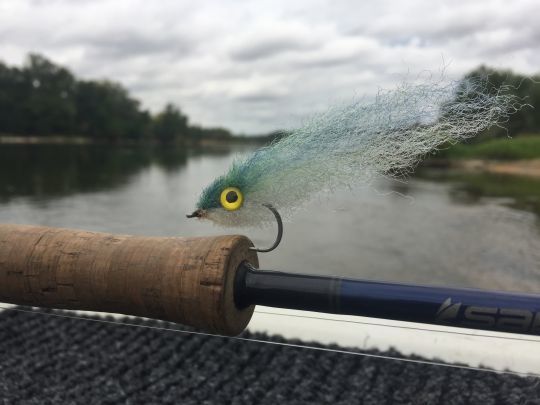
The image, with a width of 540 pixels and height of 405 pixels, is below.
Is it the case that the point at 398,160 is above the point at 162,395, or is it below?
above

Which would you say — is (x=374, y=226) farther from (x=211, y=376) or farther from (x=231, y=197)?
(x=231, y=197)

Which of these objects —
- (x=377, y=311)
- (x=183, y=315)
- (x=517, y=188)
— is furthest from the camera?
(x=517, y=188)

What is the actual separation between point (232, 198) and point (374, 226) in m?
11.9

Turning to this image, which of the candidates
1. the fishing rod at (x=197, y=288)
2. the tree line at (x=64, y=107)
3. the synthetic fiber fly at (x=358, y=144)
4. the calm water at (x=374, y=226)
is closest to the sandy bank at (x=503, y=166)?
the calm water at (x=374, y=226)

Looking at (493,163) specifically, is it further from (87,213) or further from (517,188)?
(87,213)

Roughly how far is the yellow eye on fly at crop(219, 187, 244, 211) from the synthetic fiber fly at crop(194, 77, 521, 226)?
17 millimetres

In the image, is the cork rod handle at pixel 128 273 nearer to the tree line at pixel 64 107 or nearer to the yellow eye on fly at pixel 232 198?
the yellow eye on fly at pixel 232 198

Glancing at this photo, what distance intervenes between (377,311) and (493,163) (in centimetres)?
2936

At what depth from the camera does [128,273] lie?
1.36 m

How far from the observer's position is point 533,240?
1075cm

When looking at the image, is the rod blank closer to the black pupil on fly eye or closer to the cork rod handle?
the cork rod handle

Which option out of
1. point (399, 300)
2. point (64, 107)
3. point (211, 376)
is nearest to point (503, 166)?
point (211, 376)

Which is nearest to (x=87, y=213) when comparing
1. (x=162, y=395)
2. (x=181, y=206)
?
(x=181, y=206)

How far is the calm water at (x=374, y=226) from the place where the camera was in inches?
340
